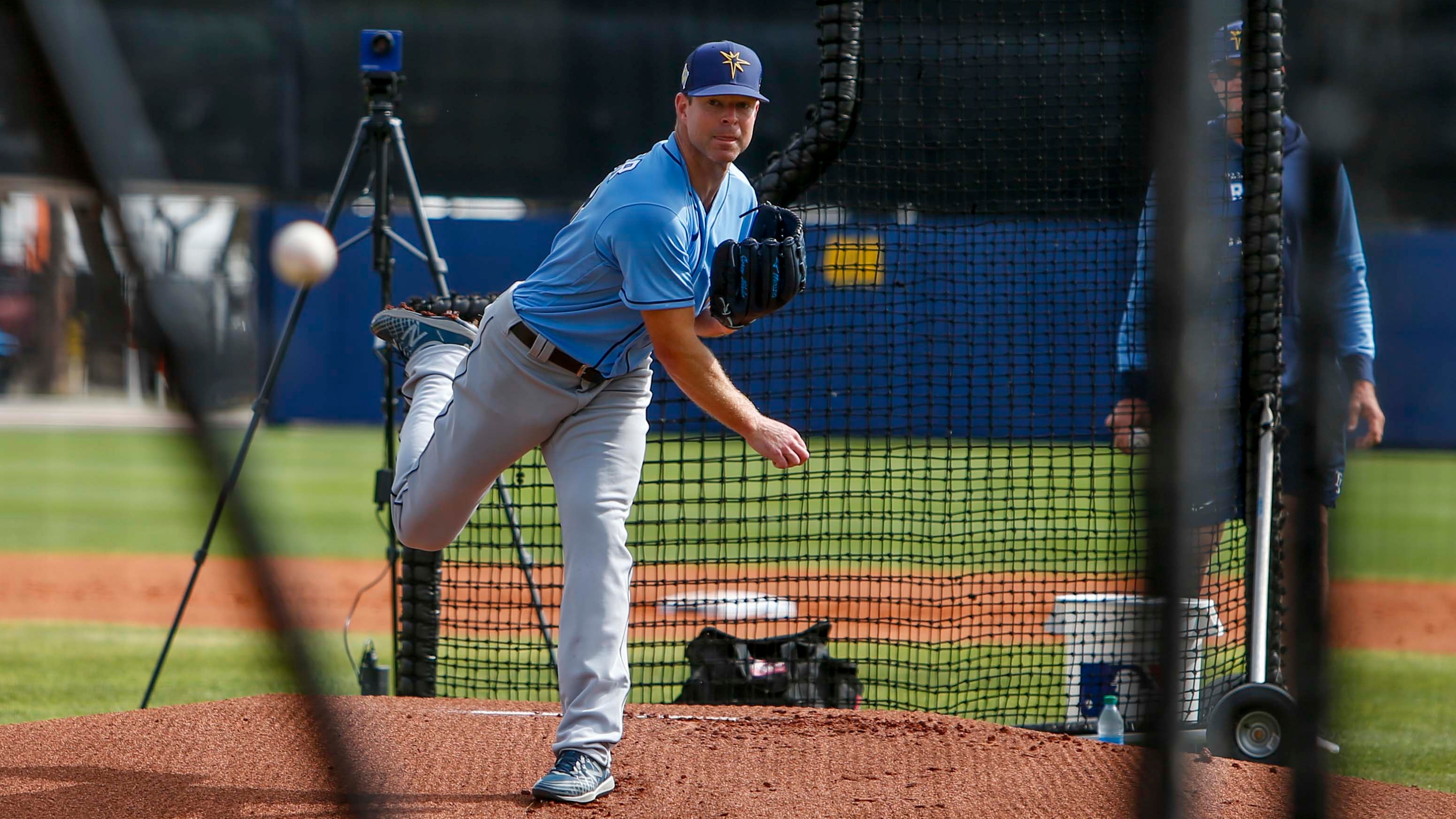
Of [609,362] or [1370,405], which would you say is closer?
[1370,405]

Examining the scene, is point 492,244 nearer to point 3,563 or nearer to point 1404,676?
point 3,563

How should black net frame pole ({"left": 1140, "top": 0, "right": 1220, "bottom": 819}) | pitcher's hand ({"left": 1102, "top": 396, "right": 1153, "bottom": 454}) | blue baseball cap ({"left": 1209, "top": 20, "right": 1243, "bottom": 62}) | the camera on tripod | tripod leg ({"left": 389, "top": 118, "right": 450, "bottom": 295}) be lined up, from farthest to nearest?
the camera on tripod < tripod leg ({"left": 389, "top": 118, "right": 450, "bottom": 295}) < pitcher's hand ({"left": 1102, "top": 396, "right": 1153, "bottom": 454}) < blue baseball cap ({"left": 1209, "top": 20, "right": 1243, "bottom": 62}) < black net frame pole ({"left": 1140, "top": 0, "right": 1220, "bottom": 819})

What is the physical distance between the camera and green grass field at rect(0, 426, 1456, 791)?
2.02m

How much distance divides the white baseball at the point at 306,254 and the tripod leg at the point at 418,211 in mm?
332

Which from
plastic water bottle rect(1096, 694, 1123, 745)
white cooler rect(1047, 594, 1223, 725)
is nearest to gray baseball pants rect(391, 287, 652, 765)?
white cooler rect(1047, 594, 1223, 725)

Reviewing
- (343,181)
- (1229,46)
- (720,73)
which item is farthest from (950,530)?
(1229,46)

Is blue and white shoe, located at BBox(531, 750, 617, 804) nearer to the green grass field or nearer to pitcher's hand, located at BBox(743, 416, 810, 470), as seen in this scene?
the green grass field

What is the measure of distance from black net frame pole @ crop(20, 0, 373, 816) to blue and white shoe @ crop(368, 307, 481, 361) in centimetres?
284

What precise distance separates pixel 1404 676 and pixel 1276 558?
7.71 ft

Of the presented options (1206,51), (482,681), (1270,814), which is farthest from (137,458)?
(1206,51)

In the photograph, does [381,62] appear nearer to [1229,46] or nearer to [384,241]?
[384,241]

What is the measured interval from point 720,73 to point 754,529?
8053mm

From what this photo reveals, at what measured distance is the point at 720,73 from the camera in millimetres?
3119

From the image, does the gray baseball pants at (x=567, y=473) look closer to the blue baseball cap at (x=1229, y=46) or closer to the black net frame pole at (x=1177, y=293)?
the blue baseball cap at (x=1229, y=46)
